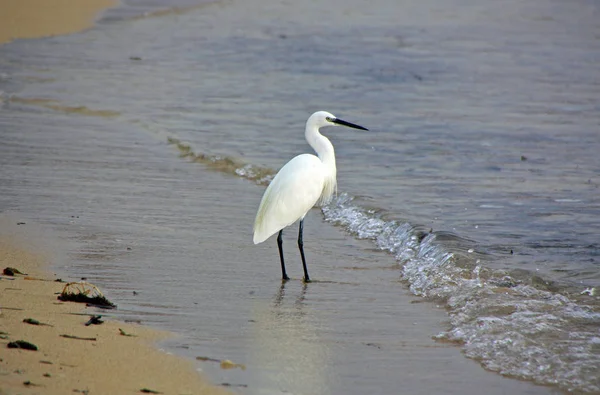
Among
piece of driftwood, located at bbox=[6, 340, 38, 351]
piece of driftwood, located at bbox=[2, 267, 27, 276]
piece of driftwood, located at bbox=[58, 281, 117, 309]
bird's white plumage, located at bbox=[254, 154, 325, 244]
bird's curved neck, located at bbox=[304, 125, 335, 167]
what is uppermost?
bird's curved neck, located at bbox=[304, 125, 335, 167]

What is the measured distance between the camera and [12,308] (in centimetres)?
447

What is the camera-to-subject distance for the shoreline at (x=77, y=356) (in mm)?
3523

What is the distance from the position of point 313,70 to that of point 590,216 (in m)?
9.99

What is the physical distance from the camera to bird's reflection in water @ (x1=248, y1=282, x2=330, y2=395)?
386 centimetres

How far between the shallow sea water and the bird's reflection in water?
15 mm

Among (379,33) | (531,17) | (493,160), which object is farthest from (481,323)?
(531,17)

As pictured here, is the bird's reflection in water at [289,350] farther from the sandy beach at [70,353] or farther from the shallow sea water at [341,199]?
the sandy beach at [70,353]

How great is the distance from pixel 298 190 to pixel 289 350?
2.22 metres

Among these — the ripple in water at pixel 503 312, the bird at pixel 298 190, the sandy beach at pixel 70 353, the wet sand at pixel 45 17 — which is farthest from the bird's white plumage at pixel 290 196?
the wet sand at pixel 45 17

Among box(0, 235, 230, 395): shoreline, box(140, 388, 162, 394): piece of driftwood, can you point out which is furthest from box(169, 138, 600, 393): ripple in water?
box(140, 388, 162, 394): piece of driftwood

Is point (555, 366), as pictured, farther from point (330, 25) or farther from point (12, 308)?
point (330, 25)

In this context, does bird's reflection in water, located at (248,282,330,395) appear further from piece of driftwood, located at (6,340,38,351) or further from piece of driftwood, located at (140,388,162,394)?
piece of driftwood, located at (6,340,38,351)

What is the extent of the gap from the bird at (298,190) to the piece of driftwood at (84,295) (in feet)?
4.89

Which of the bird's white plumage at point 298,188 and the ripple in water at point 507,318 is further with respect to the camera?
the bird's white plumage at point 298,188
